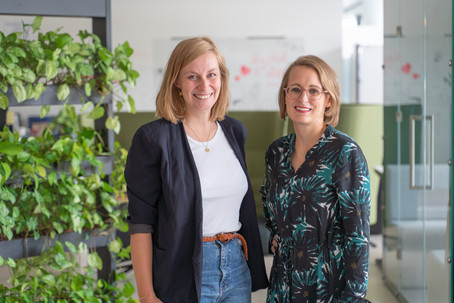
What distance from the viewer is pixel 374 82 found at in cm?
809

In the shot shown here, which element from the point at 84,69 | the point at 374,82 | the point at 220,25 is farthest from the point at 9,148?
the point at 374,82

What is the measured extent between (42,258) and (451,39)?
1.97 meters

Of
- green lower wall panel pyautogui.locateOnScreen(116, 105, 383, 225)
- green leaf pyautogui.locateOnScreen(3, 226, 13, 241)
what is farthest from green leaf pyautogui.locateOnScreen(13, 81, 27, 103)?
green lower wall panel pyautogui.locateOnScreen(116, 105, 383, 225)

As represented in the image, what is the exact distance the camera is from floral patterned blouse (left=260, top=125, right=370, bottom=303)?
57.7 inches

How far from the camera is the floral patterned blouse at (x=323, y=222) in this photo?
4.81 feet

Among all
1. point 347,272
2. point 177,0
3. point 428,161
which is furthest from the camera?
point 177,0

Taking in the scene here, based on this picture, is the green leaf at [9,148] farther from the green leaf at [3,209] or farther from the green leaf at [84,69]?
the green leaf at [84,69]

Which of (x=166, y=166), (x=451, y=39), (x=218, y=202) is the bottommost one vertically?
(x=218, y=202)

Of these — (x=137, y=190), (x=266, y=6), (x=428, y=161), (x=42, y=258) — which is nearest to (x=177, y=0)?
(x=266, y=6)

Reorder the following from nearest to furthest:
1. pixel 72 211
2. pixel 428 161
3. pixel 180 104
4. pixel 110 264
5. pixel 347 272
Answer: pixel 347 272 → pixel 180 104 → pixel 72 211 → pixel 110 264 → pixel 428 161

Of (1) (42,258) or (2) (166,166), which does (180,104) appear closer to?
(2) (166,166)

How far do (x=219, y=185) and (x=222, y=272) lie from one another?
24 cm

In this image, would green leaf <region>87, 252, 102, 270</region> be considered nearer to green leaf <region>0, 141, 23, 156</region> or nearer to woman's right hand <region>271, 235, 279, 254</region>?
green leaf <region>0, 141, 23, 156</region>

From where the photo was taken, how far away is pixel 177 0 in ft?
25.7
